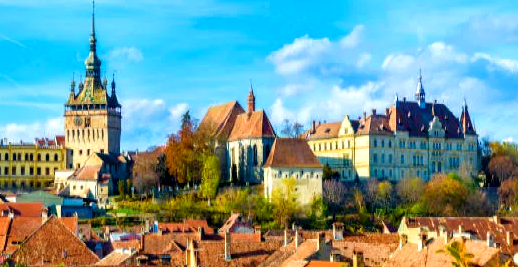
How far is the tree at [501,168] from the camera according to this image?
130 metres

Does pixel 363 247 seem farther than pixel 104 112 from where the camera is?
No

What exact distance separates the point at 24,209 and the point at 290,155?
28692mm

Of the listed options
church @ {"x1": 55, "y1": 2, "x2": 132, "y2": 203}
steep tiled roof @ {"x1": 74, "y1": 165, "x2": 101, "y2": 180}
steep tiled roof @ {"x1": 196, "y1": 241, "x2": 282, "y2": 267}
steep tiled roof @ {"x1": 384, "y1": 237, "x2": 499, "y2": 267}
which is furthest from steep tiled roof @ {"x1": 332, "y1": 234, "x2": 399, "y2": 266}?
church @ {"x1": 55, "y1": 2, "x2": 132, "y2": 203}

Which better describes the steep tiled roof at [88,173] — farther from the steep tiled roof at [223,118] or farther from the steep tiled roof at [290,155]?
the steep tiled roof at [290,155]

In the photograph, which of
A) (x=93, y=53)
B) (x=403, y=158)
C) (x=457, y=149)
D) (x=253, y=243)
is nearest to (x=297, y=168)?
(x=403, y=158)

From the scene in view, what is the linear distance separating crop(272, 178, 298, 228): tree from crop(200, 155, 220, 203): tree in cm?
702

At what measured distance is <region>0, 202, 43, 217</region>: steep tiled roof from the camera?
95.5 m

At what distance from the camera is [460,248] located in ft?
100

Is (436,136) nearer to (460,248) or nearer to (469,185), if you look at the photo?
(469,185)

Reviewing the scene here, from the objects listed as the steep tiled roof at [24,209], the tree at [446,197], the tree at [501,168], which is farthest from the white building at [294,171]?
the tree at [501,168]

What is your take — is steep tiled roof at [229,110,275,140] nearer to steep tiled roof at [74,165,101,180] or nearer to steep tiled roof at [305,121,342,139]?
steep tiled roof at [305,121,342,139]

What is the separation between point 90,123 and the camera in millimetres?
144375

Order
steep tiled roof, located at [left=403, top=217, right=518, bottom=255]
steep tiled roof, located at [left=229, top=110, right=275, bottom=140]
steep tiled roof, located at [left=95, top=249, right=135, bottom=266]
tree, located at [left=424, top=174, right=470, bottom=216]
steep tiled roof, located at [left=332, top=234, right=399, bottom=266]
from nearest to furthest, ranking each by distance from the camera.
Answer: steep tiled roof, located at [left=95, top=249, right=135, bottom=266] < steep tiled roof, located at [left=332, top=234, right=399, bottom=266] < steep tiled roof, located at [left=403, top=217, right=518, bottom=255] < tree, located at [left=424, top=174, right=470, bottom=216] < steep tiled roof, located at [left=229, top=110, right=275, bottom=140]

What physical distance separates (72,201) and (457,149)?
149 ft
